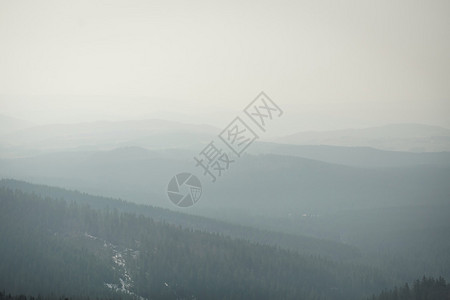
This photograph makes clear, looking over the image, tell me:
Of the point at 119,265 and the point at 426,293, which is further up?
the point at 426,293

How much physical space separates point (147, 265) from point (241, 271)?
30703 mm

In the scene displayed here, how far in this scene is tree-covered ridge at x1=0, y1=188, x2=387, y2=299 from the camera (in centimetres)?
16000

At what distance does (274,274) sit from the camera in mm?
194000

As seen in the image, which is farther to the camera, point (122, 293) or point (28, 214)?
point (28, 214)

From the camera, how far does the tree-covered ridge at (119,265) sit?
160 meters

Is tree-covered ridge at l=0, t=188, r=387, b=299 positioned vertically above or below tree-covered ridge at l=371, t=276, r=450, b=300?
below

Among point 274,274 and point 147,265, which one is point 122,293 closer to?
point 147,265

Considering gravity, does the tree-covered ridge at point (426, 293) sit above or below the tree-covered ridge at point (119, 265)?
above

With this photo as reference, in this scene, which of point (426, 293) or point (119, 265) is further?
point (119, 265)

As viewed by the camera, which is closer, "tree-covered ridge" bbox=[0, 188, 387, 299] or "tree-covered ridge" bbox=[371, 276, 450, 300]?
"tree-covered ridge" bbox=[371, 276, 450, 300]

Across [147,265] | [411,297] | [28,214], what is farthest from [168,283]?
[411,297]

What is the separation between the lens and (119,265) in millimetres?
174125

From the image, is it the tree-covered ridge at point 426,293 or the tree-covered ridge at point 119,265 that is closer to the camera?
the tree-covered ridge at point 426,293

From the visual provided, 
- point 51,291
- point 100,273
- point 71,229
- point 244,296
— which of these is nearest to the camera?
point 51,291
